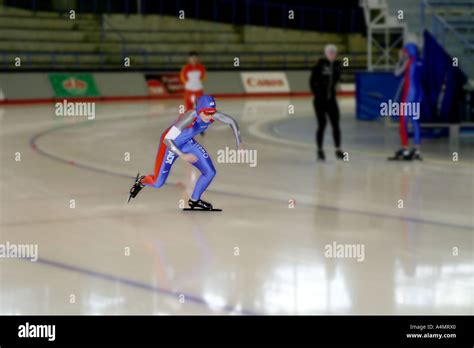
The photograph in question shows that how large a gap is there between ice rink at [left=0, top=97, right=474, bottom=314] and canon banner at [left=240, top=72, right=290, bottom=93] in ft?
62.4

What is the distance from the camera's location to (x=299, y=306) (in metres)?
5.00

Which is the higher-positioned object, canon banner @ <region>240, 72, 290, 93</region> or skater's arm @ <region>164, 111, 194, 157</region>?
skater's arm @ <region>164, 111, 194, 157</region>

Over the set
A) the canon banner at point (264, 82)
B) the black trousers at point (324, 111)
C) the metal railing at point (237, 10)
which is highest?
the metal railing at point (237, 10)

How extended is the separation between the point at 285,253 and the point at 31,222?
241 centimetres

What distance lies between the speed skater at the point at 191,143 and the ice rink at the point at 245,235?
0.91ft

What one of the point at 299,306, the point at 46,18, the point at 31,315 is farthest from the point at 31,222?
the point at 46,18

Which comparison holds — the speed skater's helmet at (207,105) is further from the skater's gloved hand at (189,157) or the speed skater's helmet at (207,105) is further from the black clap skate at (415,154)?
the black clap skate at (415,154)

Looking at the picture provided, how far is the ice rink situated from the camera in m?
5.19

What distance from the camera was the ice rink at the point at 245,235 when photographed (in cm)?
519

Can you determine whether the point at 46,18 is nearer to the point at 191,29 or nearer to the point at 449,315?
the point at 191,29

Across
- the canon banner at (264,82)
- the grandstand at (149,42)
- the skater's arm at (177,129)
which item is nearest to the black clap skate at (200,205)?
the skater's arm at (177,129)

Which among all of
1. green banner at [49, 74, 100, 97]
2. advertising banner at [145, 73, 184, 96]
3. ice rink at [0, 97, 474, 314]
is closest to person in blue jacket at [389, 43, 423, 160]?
ice rink at [0, 97, 474, 314]

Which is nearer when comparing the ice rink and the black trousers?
the ice rink

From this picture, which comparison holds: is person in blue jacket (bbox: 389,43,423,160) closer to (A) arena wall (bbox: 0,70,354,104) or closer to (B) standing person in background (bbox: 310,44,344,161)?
(B) standing person in background (bbox: 310,44,344,161)
